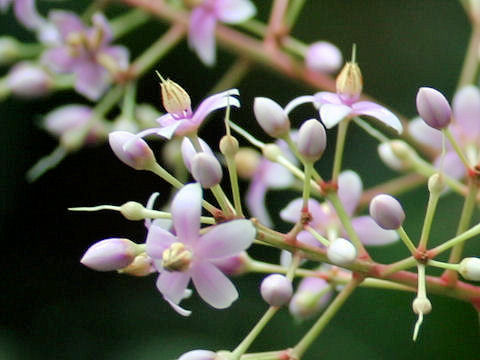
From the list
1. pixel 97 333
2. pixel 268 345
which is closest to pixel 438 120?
pixel 268 345

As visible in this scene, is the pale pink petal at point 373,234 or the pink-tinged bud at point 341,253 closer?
the pink-tinged bud at point 341,253

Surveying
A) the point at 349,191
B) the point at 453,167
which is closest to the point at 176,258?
the point at 349,191

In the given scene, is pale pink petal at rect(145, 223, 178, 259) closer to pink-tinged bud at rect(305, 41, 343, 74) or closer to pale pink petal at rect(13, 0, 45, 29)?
pink-tinged bud at rect(305, 41, 343, 74)

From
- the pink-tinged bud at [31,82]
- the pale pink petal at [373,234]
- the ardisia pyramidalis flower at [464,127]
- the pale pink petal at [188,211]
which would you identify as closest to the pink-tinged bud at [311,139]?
the pale pink petal at [188,211]

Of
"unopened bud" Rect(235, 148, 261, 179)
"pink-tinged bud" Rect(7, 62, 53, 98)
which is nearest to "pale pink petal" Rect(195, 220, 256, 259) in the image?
"unopened bud" Rect(235, 148, 261, 179)

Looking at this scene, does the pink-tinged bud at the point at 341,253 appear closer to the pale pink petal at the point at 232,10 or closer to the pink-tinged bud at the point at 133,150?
the pink-tinged bud at the point at 133,150

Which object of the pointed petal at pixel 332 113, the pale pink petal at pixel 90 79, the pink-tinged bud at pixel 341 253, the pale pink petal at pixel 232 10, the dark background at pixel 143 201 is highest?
the pointed petal at pixel 332 113

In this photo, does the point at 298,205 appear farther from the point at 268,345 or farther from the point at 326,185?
the point at 268,345
